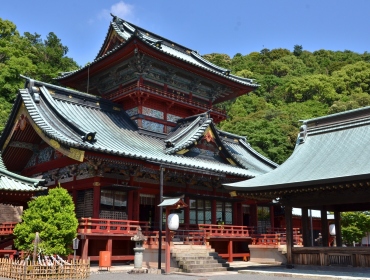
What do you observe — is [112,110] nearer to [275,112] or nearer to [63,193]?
[63,193]

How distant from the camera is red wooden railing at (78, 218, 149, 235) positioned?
1941 cm

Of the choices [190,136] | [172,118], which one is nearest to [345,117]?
[190,136]

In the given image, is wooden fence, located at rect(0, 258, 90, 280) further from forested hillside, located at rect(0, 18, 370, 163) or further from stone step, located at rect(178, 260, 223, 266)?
forested hillside, located at rect(0, 18, 370, 163)

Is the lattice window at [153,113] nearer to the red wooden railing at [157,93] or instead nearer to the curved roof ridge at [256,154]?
the red wooden railing at [157,93]

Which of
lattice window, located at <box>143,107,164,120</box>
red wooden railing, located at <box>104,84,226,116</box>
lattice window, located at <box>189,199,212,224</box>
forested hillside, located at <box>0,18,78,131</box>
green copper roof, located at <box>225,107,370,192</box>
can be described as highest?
forested hillside, located at <box>0,18,78,131</box>

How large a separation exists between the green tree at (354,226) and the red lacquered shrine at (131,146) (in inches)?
358

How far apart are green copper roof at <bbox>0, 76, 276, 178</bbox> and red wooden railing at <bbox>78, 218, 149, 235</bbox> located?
11.2 ft

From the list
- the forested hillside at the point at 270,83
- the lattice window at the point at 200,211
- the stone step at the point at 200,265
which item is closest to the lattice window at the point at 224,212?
the lattice window at the point at 200,211

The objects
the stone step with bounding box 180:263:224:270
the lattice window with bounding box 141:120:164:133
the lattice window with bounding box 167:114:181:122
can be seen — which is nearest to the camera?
the stone step with bounding box 180:263:224:270

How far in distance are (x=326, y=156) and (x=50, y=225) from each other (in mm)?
13267

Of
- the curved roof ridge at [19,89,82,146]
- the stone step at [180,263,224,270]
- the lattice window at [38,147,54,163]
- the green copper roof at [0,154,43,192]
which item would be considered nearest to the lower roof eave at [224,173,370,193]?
the stone step at [180,263,224,270]

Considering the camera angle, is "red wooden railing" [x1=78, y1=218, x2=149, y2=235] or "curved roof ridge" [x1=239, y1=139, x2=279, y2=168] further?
"curved roof ridge" [x1=239, y1=139, x2=279, y2=168]

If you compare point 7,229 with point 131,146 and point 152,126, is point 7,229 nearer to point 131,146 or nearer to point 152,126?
point 131,146

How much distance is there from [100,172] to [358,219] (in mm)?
24390
